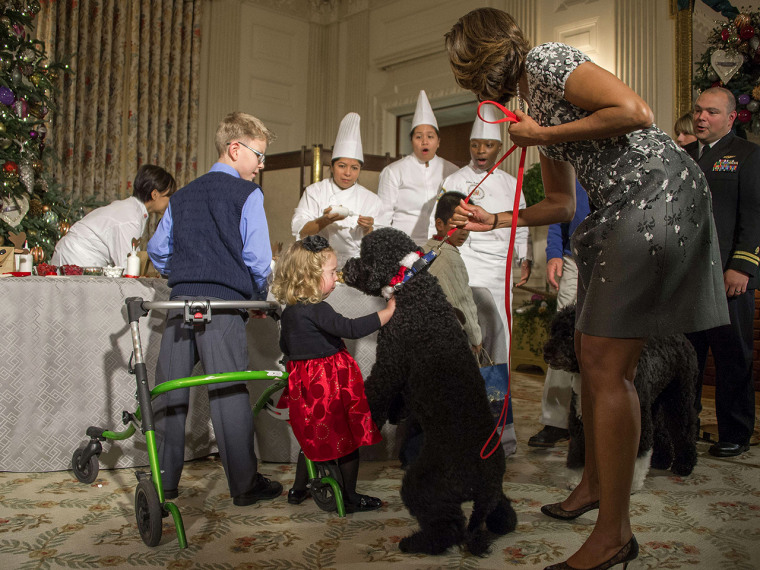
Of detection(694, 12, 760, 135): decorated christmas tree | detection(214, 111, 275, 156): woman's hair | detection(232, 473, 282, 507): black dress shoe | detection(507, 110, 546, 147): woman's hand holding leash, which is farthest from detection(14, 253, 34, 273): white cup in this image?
detection(694, 12, 760, 135): decorated christmas tree

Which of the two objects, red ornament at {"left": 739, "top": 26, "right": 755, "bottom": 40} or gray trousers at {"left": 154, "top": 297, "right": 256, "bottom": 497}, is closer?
gray trousers at {"left": 154, "top": 297, "right": 256, "bottom": 497}

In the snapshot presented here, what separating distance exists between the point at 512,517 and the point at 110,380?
166cm

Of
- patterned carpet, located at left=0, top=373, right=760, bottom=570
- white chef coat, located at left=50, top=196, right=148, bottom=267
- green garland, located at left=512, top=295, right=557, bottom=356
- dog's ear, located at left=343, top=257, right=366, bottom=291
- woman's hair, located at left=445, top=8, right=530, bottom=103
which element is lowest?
patterned carpet, located at left=0, top=373, right=760, bottom=570

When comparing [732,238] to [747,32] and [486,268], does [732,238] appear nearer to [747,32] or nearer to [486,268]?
[486,268]

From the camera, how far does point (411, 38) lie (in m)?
7.48

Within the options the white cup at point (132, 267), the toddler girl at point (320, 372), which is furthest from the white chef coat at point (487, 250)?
the white cup at point (132, 267)

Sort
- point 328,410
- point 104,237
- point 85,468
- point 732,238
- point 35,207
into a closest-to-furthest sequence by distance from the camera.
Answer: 1. point 328,410
2. point 85,468
3. point 732,238
4. point 104,237
5. point 35,207

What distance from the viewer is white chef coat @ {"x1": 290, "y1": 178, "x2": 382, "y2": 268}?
3.90 meters

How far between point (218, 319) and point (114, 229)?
1.78m

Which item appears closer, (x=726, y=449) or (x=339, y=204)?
(x=726, y=449)

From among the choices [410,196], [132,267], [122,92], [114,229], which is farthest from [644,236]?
[122,92]

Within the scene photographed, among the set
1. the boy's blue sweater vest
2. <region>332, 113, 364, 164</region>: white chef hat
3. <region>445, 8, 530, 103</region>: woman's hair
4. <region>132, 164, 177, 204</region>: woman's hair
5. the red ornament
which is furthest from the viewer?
the red ornament

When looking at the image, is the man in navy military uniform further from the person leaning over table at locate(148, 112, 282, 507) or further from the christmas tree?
the christmas tree

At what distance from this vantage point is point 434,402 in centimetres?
182
